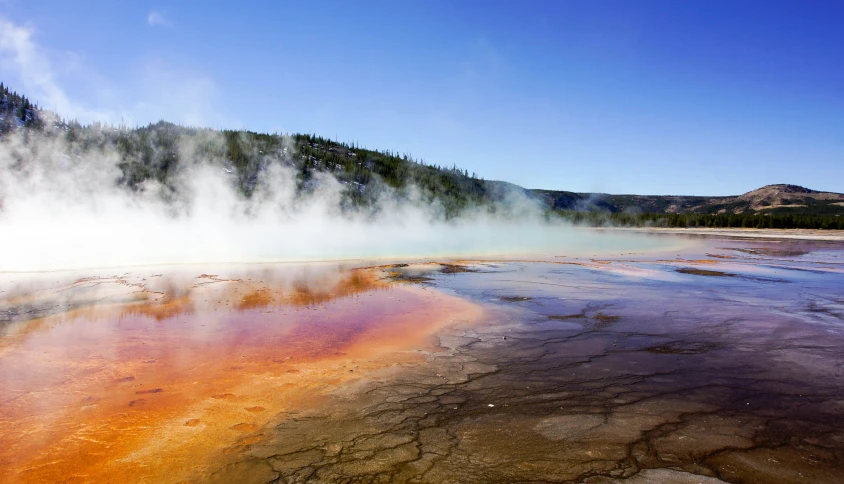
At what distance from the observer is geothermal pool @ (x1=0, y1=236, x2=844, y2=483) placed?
3.80 meters

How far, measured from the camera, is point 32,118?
51.4 metres

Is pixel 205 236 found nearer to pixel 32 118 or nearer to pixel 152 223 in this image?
pixel 152 223

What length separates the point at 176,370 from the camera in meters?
6.22

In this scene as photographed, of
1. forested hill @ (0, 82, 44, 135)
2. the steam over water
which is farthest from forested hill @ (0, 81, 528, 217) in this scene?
the steam over water

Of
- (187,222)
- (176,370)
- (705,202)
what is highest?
(705,202)

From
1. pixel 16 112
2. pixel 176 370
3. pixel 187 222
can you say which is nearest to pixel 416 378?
pixel 176 370

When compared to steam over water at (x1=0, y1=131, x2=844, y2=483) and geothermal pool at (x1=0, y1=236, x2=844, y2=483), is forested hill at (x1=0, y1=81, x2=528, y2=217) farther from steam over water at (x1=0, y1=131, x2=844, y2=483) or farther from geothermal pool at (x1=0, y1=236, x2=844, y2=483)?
geothermal pool at (x1=0, y1=236, x2=844, y2=483)

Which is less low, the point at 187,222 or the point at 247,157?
the point at 247,157

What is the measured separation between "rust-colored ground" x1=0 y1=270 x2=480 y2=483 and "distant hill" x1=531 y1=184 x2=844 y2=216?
117605 mm

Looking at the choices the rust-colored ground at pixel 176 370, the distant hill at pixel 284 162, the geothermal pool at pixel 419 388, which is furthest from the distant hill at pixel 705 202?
the rust-colored ground at pixel 176 370

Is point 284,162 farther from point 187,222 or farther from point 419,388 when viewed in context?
point 419,388

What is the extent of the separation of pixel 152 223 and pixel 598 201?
12632cm

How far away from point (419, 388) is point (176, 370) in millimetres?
3343

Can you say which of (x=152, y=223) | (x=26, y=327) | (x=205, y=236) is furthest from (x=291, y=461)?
(x=152, y=223)
